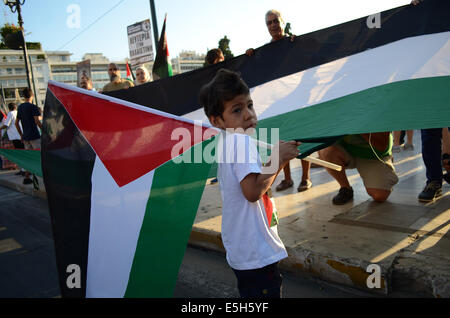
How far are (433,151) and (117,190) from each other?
3.26 meters

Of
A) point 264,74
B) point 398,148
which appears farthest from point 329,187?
point 398,148

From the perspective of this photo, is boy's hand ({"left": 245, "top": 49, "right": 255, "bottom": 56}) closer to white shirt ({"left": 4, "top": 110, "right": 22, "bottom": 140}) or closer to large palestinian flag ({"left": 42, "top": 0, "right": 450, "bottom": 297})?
large palestinian flag ({"left": 42, "top": 0, "right": 450, "bottom": 297})

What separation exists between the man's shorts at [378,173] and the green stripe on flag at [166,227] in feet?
8.86

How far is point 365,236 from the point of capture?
2.94m

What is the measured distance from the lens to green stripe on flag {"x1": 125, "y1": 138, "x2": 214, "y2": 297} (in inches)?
62.7

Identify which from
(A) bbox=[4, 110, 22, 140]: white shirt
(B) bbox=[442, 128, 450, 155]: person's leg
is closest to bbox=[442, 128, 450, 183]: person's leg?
(B) bbox=[442, 128, 450, 155]: person's leg

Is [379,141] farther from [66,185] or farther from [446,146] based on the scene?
[66,185]

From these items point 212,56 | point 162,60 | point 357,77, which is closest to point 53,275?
point 357,77

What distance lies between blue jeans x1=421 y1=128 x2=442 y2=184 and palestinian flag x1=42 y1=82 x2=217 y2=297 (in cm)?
279

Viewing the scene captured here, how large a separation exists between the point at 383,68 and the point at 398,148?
14.1 feet

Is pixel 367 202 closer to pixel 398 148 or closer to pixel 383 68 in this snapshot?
pixel 383 68

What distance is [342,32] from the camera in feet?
11.2

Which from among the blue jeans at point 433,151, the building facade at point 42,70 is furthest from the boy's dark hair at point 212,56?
the building facade at point 42,70
